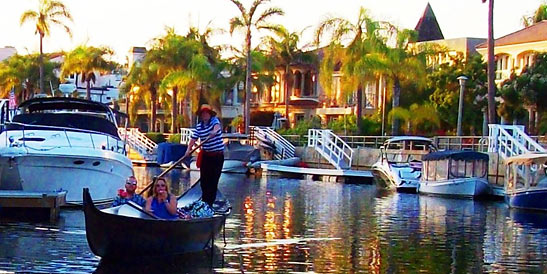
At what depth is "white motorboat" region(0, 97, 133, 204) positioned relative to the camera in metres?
24.9

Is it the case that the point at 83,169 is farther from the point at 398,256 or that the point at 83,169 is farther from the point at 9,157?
the point at 398,256

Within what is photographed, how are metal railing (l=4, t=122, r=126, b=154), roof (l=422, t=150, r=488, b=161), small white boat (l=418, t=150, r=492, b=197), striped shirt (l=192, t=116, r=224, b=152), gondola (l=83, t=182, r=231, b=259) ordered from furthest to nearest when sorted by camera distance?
roof (l=422, t=150, r=488, b=161)
small white boat (l=418, t=150, r=492, b=197)
metal railing (l=4, t=122, r=126, b=154)
striped shirt (l=192, t=116, r=224, b=152)
gondola (l=83, t=182, r=231, b=259)

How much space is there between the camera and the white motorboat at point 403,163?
4306cm

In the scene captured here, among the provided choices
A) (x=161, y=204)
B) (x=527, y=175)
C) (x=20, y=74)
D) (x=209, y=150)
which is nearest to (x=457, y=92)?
(x=527, y=175)

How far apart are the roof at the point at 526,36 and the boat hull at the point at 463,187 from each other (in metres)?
29.9

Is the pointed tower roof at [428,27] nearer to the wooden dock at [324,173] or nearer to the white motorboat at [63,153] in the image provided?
the wooden dock at [324,173]

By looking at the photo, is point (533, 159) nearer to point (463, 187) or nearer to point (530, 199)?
point (530, 199)

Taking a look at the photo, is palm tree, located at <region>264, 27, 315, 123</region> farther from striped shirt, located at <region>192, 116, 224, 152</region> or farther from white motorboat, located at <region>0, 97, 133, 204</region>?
striped shirt, located at <region>192, 116, 224, 152</region>

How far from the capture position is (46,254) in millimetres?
17969

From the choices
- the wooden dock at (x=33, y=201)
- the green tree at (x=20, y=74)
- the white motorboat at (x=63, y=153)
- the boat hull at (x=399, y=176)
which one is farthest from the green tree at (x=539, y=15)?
the wooden dock at (x=33, y=201)

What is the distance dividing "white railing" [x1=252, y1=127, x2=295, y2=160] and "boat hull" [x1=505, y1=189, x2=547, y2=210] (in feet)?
98.9

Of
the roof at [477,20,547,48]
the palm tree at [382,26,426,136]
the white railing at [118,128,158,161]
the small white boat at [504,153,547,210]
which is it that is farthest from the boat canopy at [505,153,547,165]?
the white railing at [118,128,158,161]

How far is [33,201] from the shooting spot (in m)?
23.4

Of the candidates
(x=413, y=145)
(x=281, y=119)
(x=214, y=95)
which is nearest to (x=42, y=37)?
(x=214, y=95)
